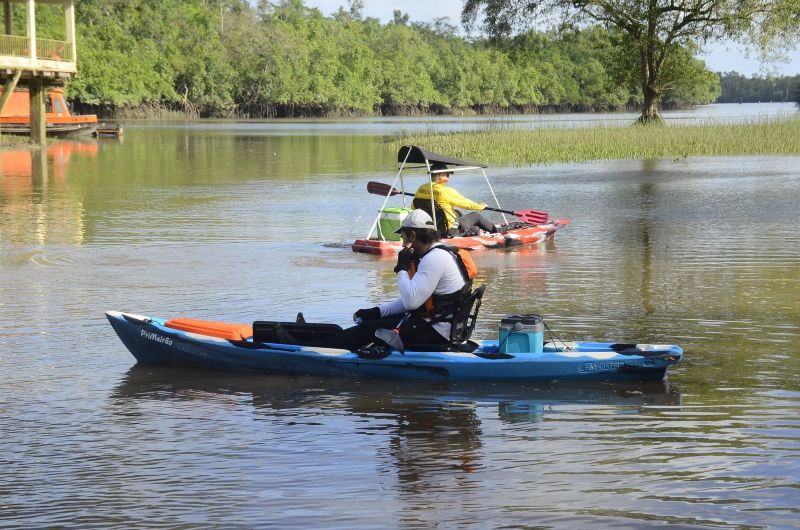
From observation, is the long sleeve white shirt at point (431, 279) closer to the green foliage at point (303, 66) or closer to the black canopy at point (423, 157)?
the black canopy at point (423, 157)

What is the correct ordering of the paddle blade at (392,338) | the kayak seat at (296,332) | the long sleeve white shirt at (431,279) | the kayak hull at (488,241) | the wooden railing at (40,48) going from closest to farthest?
the long sleeve white shirt at (431,279) < the paddle blade at (392,338) < the kayak seat at (296,332) < the kayak hull at (488,241) < the wooden railing at (40,48)

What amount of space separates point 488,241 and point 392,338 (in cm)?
766

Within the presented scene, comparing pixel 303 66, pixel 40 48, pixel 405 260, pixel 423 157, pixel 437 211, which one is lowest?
pixel 437 211

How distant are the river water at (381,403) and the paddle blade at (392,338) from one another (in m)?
0.30

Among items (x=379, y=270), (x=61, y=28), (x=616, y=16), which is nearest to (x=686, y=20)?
(x=616, y=16)

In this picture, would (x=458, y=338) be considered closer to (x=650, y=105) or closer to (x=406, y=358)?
(x=406, y=358)

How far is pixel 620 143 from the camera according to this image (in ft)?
123

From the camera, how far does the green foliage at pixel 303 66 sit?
82125 millimetres

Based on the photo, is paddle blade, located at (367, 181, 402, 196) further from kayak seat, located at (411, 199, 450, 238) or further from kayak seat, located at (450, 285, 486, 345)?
kayak seat, located at (450, 285, 486, 345)

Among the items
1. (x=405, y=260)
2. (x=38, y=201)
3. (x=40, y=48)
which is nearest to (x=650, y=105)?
(x=40, y=48)

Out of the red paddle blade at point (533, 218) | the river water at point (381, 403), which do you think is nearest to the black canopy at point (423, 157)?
the red paddle blade at point (533, 218)

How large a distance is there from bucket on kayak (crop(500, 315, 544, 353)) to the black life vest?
365mm

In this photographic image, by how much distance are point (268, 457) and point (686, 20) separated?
40737mm

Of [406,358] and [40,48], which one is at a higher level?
[40,48]
